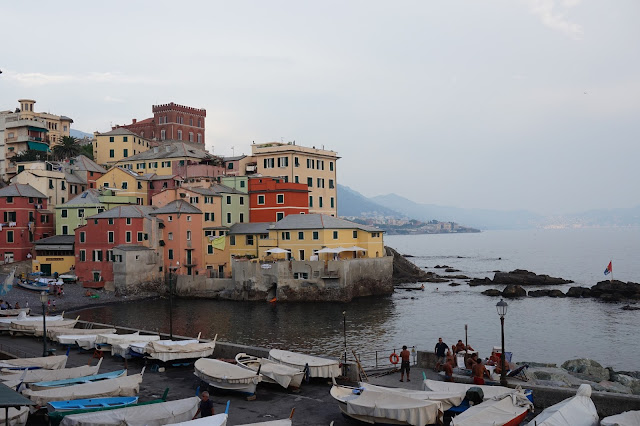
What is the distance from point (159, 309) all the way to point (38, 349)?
95.7 feet

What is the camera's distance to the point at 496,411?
60.0ft

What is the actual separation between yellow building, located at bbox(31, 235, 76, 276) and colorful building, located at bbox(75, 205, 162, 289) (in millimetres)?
3688

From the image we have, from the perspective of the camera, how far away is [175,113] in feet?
404

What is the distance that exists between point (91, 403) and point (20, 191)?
226 ft

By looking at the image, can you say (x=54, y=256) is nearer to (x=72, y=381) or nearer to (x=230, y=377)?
(x=72, y=381)

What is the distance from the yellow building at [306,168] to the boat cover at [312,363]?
59536 millimetres

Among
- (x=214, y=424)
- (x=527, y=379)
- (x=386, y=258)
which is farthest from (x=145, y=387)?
(x=386, y=258)

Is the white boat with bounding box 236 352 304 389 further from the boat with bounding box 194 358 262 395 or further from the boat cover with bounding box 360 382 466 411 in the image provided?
the boat cover with bounding box 360 382 466 411

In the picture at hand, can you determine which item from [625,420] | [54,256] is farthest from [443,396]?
[54,256]

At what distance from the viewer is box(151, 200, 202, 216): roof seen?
7512cm

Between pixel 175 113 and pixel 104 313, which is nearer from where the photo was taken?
pixel 104 313

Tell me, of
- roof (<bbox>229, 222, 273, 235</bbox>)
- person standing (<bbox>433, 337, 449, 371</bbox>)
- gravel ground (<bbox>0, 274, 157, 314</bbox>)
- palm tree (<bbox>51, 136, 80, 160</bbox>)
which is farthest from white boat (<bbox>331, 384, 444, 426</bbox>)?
palm tree (<bbox>51, 136, 80, 160</bbox>)

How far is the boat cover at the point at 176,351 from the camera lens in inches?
1130

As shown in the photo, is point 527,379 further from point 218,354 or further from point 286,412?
point 218,354
